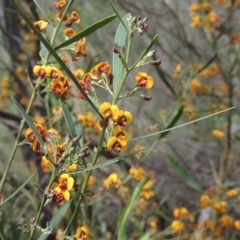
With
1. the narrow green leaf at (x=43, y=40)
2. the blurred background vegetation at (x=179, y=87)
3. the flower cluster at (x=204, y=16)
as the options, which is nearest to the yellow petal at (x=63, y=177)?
the narrow green leaf at (x=43, y=40)

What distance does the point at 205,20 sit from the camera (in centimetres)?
227

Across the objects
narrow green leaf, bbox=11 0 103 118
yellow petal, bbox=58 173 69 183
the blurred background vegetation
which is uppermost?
narrow green leaf, bbox=11 0 103 118

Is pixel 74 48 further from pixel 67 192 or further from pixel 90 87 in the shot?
pixel 67 192

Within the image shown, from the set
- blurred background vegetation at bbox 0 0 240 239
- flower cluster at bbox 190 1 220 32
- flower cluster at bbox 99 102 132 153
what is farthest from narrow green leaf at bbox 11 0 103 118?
flower cluster at bbox 190 1 220 32

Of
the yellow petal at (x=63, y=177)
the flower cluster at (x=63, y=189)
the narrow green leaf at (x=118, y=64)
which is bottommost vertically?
the flower cluster at (x=63, y=189)

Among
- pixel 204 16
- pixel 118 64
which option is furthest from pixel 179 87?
pixel 118 64

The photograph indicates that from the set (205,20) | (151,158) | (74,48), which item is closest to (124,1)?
(205,20)

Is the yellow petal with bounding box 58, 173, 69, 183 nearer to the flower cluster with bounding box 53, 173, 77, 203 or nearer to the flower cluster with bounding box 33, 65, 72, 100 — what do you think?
the flower cluster with bounding box 53, 173, 77, 203

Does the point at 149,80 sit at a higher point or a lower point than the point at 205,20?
higher

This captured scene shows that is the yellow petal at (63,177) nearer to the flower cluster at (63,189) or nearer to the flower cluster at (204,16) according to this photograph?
the flower cluster at (63,189)

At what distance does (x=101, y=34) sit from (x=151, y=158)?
0.90 meters

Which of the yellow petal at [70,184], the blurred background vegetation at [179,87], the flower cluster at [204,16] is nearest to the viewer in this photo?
the yellow petal at [70,184]

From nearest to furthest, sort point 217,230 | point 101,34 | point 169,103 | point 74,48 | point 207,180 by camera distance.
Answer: point 74,48
point 217,230
point 207,180
point 101,34
point 169,103

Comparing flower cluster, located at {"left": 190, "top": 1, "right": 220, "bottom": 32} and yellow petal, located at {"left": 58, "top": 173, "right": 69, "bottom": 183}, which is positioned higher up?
yellow petal, located at {"left": 58, "top": 173, "right": 69, "bottom": 183}
